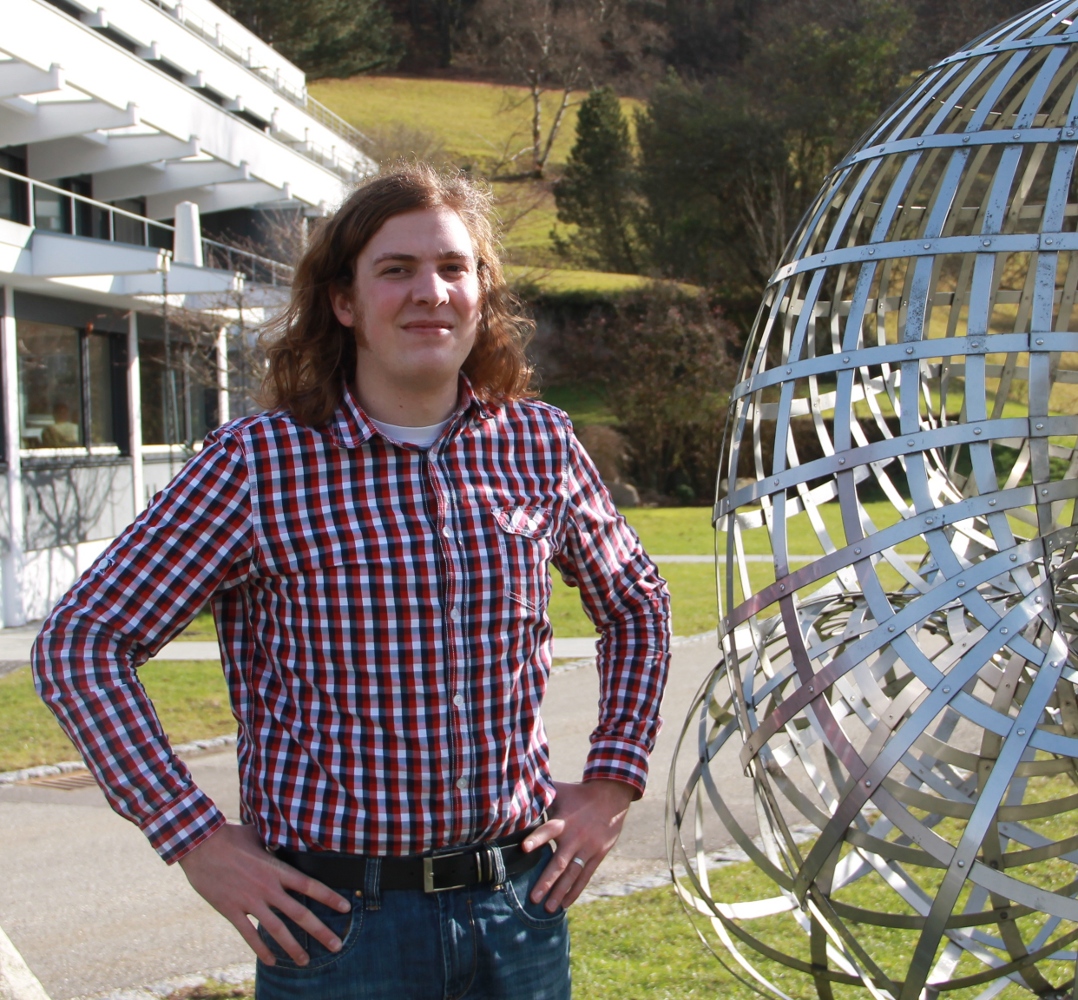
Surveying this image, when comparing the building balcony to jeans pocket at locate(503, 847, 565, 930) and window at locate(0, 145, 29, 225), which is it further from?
jeans pocket at locate(503, 847, 565, 930)

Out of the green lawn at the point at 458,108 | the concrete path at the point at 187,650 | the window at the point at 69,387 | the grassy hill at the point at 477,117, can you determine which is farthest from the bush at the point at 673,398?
the green lawn at the point at 458,108

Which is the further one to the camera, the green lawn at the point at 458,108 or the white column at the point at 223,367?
the green lawn at the point at 458,108

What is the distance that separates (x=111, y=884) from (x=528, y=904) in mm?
3598

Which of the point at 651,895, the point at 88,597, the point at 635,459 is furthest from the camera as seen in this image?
the point at 635,459

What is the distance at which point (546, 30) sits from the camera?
5562 cm

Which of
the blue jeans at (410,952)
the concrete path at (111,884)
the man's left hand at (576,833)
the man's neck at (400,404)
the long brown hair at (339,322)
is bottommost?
the concrete path at (111,884)

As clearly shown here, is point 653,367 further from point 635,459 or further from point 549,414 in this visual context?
point 549,414

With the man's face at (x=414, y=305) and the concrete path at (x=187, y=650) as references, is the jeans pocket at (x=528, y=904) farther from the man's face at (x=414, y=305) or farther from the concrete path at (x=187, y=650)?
the concrete path at (x=187, y=650)

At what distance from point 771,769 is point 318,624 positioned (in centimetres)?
91

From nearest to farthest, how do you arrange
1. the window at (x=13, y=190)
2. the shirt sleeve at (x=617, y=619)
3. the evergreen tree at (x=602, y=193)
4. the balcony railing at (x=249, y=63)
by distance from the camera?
the shirt sleeve at (x=617, y=619), the window at (x=13, y=190), the balcony railing at (x=249, y=63), the evergreen tree at (x=602, y=193)

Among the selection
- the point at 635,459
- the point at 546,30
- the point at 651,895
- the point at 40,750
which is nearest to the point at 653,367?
the point at 635,459

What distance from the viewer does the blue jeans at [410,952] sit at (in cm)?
217

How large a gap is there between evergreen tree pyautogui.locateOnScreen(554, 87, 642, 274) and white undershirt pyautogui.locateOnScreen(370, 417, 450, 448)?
3936 centimetres

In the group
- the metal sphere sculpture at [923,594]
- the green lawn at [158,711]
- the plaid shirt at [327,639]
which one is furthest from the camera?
the green lawn at [158,711]
